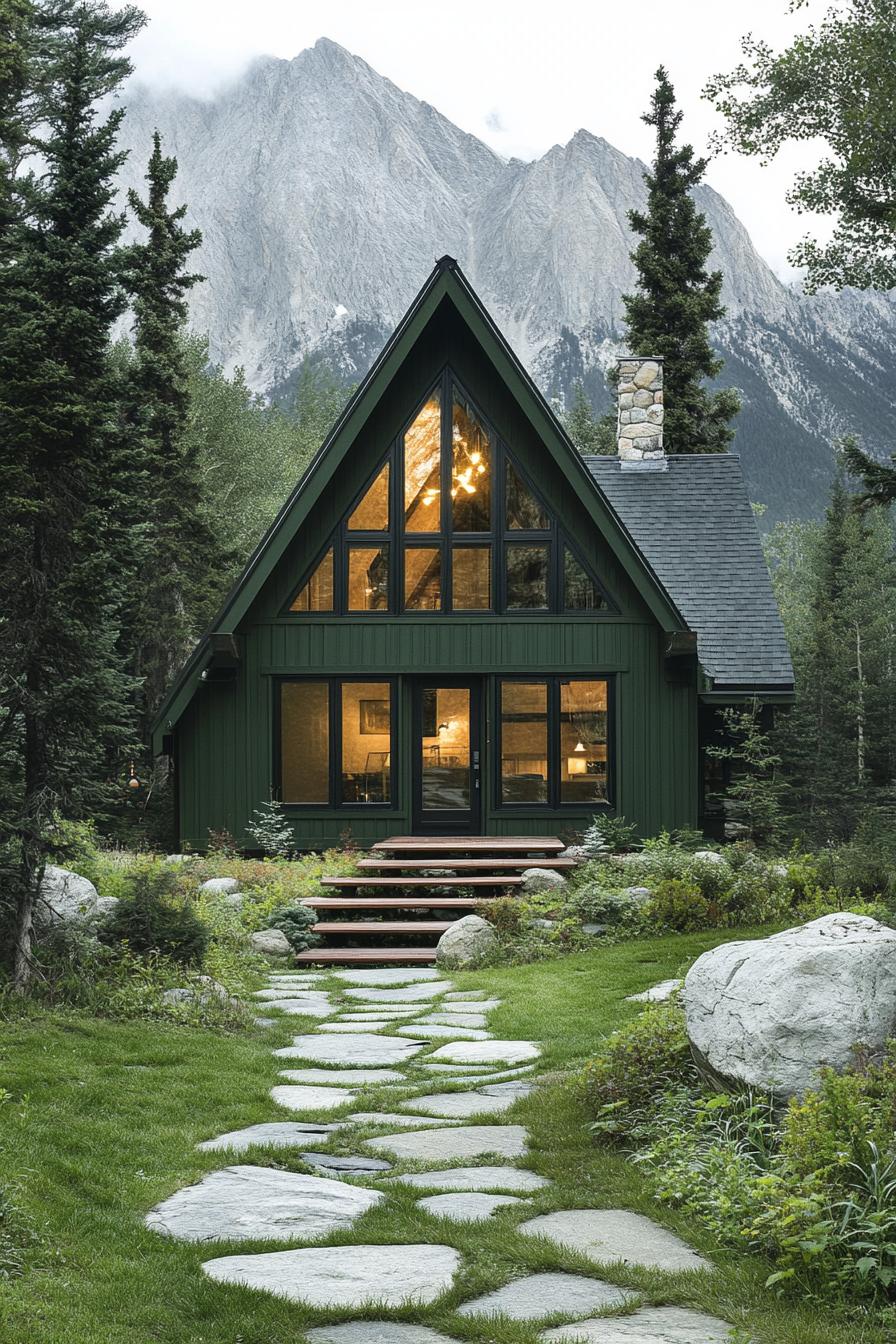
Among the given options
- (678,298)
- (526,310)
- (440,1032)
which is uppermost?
(526,310)

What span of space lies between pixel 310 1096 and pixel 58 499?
4113mm

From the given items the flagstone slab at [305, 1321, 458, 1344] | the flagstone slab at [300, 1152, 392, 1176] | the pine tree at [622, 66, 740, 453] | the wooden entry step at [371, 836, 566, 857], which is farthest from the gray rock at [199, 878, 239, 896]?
the pine tree at [622, 66, 740, 453]

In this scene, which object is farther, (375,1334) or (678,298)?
(678,298)

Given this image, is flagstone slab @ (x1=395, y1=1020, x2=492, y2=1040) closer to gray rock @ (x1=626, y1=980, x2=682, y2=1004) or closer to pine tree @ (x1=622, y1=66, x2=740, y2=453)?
gray rock @ (x1=626, y1=980, x2=682, y2=1004)

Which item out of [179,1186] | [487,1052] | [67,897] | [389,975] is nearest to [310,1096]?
[487,1052]

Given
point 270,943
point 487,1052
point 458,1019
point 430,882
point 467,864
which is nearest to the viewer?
point 487,1052

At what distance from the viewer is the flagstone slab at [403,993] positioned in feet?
30.7

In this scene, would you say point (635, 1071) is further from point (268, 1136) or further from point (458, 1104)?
point (268, 1136)

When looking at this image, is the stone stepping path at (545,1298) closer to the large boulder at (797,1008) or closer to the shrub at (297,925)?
the large boulder at (797,1008)

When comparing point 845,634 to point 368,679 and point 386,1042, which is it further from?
point 386,1042

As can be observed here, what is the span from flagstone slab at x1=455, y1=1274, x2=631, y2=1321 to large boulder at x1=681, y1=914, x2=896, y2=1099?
148 cm

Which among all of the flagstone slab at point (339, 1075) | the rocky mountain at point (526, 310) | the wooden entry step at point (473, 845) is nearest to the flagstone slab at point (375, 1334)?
the flagstone slab at point (339, 1075)

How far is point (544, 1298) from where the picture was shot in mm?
3826

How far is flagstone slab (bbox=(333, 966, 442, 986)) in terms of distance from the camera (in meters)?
10.2
